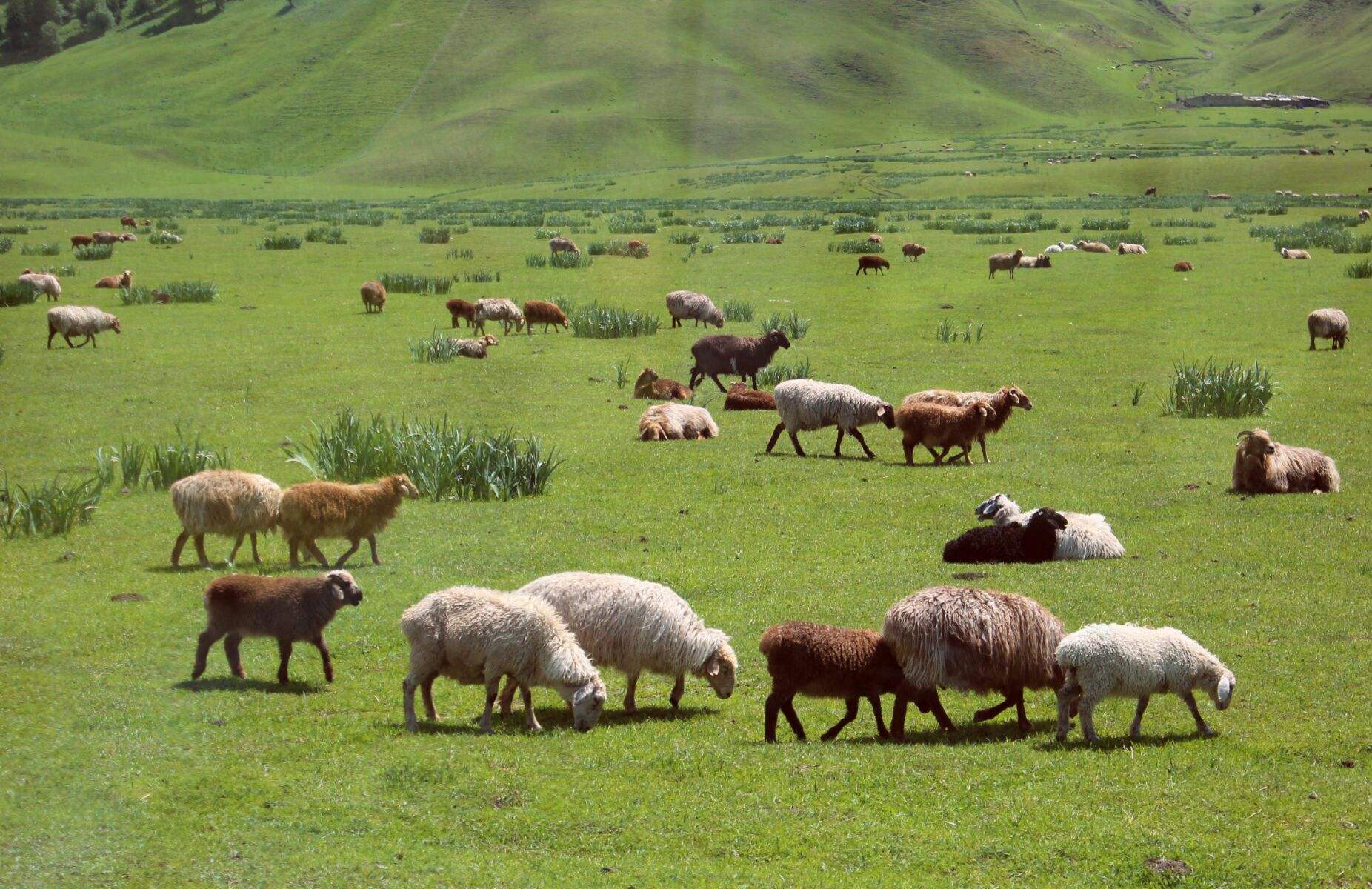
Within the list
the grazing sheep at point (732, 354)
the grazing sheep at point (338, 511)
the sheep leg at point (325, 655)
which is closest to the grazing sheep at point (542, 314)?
the grazing sheep at point (732, 354)

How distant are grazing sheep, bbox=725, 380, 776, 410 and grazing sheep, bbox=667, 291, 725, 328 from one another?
8.06 meters

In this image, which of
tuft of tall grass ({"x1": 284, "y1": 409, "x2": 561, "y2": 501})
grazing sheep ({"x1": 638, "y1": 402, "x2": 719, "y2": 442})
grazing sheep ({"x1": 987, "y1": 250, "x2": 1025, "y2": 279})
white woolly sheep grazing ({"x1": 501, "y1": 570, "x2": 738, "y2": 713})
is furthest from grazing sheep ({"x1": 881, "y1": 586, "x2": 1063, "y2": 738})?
grazing sheep ({"x1": 987, "y1": 250, "x2": 1025, "y2": 279})

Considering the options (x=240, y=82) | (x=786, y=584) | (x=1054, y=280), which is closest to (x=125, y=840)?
(x=786, y=584)

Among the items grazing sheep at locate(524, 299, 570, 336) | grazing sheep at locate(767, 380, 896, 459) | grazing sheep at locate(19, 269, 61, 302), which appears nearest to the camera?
grazing sheep at locate(767, 380, 896, 459)

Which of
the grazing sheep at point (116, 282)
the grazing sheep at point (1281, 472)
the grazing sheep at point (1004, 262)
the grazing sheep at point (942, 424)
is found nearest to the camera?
the grazing sheep at point (1281, 472)

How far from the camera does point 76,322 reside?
96.7 feet

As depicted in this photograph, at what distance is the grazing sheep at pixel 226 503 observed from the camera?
43.5ft

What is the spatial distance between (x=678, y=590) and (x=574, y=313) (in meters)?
20.6

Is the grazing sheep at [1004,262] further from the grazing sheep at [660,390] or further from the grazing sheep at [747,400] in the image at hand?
the grazing sheep at [660,390]

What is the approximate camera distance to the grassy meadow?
303 inches

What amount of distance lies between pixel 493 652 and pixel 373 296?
2668 cm

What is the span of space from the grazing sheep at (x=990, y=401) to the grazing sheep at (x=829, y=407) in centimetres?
59

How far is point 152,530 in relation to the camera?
1554 cm

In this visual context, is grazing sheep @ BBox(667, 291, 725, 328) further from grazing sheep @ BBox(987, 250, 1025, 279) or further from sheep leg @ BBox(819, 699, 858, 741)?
sheep leg @ BBox(819, 699, 858, 741)
